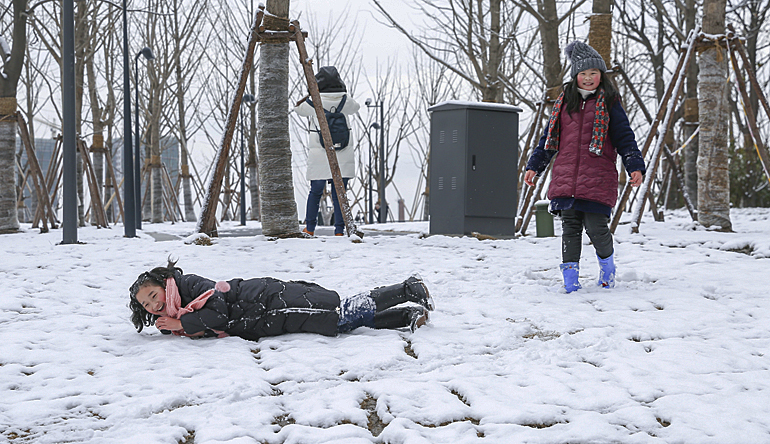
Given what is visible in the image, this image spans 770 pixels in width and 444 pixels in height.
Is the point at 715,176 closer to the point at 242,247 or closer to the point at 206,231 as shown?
the point at 242,247

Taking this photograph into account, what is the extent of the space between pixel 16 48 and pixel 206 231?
16.9 feet

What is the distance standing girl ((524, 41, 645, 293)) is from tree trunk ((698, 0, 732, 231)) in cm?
359

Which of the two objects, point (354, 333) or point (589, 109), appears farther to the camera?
point (589, 109)

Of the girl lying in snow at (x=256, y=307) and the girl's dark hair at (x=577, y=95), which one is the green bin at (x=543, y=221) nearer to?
the girl's dark hair at (x=577, y=95)

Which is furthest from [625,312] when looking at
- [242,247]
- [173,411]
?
[242,247]

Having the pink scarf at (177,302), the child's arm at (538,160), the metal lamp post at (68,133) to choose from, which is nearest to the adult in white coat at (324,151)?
the metal lamp post at (68,133)

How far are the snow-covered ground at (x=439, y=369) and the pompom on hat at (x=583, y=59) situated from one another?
5.04 ft

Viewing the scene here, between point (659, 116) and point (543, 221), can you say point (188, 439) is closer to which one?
point (659, 116)

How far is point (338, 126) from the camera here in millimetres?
7422

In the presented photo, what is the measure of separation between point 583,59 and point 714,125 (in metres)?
3.81

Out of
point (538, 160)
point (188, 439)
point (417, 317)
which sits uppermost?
point (538, 160)

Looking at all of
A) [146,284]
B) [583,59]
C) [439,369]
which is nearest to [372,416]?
[439,369]

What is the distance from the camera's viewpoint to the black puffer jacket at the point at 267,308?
325 centimetres

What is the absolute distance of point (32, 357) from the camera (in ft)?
9.55
